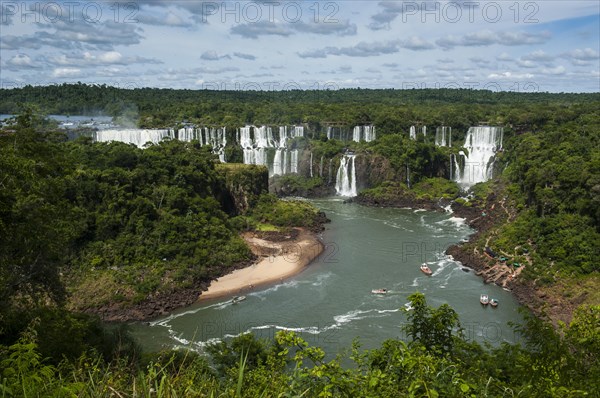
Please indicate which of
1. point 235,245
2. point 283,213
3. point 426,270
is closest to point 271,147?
point 283,213

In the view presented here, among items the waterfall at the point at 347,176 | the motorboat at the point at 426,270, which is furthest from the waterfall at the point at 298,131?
the motorboat at the point at 426,270

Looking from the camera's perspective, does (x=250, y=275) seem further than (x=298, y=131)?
No

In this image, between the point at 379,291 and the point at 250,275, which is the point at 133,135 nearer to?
the point at 250,275

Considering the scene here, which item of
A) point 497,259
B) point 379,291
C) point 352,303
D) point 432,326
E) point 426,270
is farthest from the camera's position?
point 497,259

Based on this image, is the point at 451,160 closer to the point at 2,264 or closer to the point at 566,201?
the point at 566,201

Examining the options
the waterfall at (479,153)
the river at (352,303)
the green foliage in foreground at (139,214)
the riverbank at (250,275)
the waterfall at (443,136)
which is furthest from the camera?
the waterfall at (443,136)

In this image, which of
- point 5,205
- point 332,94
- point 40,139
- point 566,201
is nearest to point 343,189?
point 566,201

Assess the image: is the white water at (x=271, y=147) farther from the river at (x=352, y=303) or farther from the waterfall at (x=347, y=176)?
the river at (x=352, y=303)
